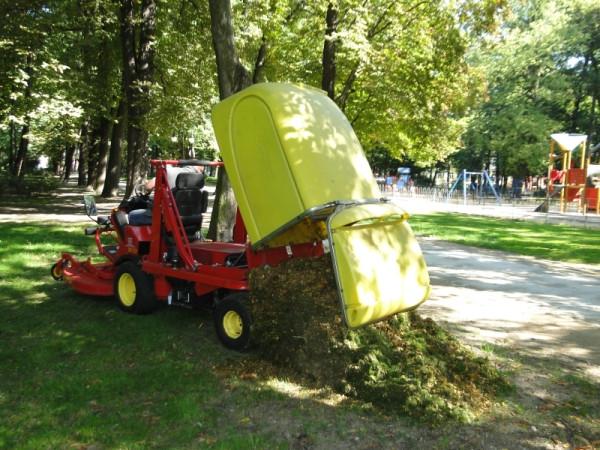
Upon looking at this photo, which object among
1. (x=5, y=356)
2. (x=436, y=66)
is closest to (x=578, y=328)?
(x=5, y=356)

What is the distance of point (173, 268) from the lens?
581 cm

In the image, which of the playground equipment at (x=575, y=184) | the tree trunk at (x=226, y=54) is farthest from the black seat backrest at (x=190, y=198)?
the playground equipment at (x=575, y=184)

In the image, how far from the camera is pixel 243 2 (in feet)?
52.3

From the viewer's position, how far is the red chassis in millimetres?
5199

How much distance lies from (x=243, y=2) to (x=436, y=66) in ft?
21.6

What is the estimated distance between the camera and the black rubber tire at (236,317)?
4.97 m

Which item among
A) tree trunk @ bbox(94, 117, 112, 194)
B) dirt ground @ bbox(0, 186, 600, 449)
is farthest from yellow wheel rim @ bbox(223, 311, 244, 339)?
tree trunk @ bbox(94, 117, 112, 194)

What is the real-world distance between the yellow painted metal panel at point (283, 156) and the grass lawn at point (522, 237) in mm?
8784

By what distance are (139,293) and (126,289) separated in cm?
37

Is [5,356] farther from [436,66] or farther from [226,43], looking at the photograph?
[436,66]

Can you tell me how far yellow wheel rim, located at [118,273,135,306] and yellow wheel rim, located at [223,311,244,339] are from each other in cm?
167

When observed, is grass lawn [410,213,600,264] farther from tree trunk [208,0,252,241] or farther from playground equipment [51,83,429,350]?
playground equipment [51,83,429,350]

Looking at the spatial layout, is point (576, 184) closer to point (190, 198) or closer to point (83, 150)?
point (190, 198)

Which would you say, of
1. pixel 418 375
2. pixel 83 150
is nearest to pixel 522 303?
pixel 418 375
